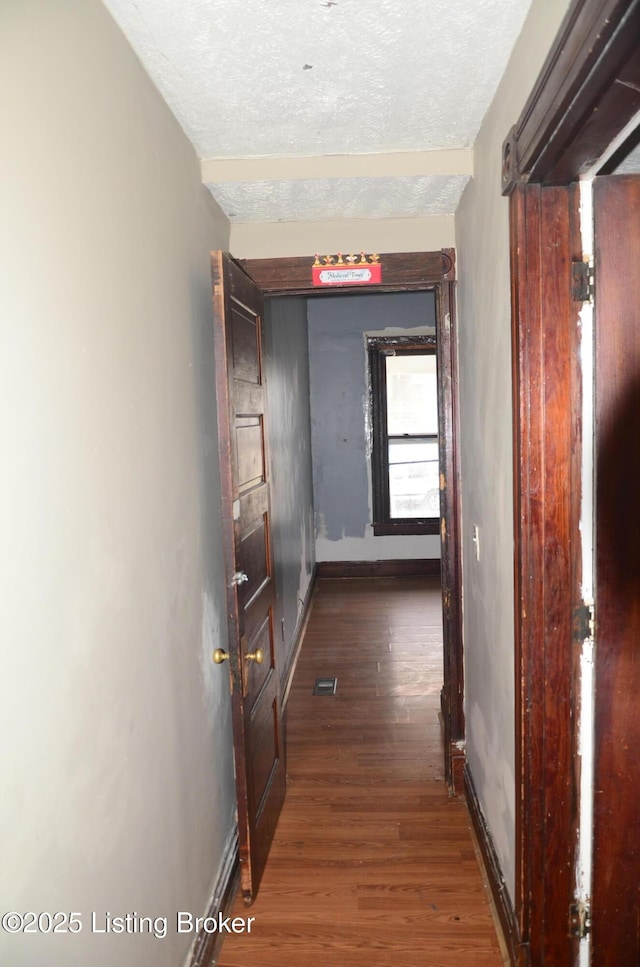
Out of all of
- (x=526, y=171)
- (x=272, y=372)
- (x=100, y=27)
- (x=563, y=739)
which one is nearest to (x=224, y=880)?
(x=563, y=739)

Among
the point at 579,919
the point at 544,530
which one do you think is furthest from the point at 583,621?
the point at 579,919

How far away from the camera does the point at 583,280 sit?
60.4 inches

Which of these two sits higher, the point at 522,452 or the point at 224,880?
the point at 522,452

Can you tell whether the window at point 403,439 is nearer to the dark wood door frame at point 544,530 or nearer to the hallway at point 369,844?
the hallway at point 369,844

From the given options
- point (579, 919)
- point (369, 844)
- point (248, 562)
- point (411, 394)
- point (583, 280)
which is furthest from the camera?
point (411, 394)

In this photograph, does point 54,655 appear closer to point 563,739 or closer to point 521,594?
point 521,594

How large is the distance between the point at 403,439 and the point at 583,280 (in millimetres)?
4911

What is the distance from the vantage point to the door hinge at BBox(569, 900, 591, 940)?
65.7 inches

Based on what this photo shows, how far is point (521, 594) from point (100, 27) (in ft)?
5.27

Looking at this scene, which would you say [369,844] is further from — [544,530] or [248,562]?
[544,530]

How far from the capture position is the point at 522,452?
160cm

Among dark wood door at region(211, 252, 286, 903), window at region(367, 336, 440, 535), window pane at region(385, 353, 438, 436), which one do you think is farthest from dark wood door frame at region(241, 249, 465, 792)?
window pane at region(385, 353, 438, 436)

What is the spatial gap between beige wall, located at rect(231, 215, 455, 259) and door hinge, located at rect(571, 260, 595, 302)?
1214 mm

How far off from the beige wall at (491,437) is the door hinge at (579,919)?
0.85 ft
